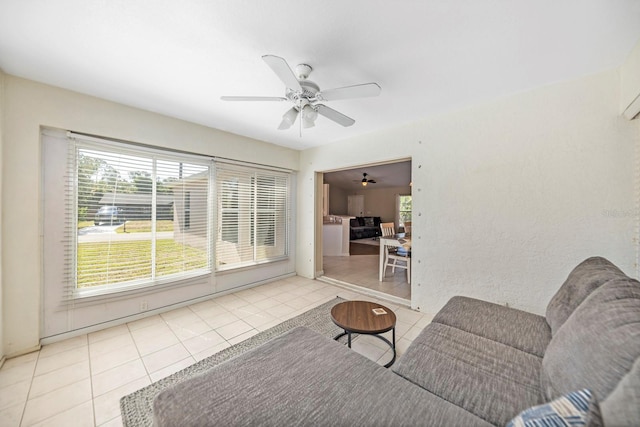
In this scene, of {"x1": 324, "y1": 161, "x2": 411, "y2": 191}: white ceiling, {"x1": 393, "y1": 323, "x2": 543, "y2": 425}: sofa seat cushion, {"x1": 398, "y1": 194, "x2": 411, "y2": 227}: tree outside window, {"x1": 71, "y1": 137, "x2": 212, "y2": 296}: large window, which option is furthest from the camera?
{"x1": 398, "y1": 194, "x2": 411, "y2": 227}: tree outside window

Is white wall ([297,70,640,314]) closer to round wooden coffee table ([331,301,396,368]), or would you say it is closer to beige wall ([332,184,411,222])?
round wooden coffee table ([331,301,396,368])

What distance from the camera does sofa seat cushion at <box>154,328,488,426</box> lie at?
861 millimetres

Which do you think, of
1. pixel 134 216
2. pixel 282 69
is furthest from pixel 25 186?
pixel 282 69

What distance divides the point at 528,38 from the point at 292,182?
A: 3595 millimetres

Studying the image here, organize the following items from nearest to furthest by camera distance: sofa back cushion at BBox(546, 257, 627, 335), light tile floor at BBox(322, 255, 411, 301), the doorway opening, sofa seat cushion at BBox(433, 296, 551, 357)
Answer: sofa back cushion at BBox(546, 257, 627, 335), sofa seat cushion at BBox(433, 296, 551, 357), light tile floor at BBox(322, 255, 411, 301), the doorway opening

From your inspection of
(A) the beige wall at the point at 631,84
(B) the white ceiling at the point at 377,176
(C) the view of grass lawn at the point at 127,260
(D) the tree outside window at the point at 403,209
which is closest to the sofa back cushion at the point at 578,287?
(A) the beige wall at the point at 631,84

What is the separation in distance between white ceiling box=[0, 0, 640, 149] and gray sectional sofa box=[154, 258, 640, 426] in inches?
61.3

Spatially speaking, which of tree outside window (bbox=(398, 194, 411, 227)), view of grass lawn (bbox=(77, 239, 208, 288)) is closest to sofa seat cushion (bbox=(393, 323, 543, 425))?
view of grass lawn (bbox=(77, 239, 208, 288))

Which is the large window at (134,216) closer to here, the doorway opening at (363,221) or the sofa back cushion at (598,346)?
the doorway opening at (363,221)

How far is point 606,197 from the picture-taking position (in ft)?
6.27

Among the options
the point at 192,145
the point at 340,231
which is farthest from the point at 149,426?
the point at 340,231

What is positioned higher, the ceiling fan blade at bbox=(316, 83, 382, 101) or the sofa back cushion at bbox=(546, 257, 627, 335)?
the ceiling fan blade at bbox=(316, 83, 382, 101)

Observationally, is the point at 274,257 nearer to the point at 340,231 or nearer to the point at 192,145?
the point at 192,145

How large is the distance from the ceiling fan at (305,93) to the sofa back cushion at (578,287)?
1778 mm
